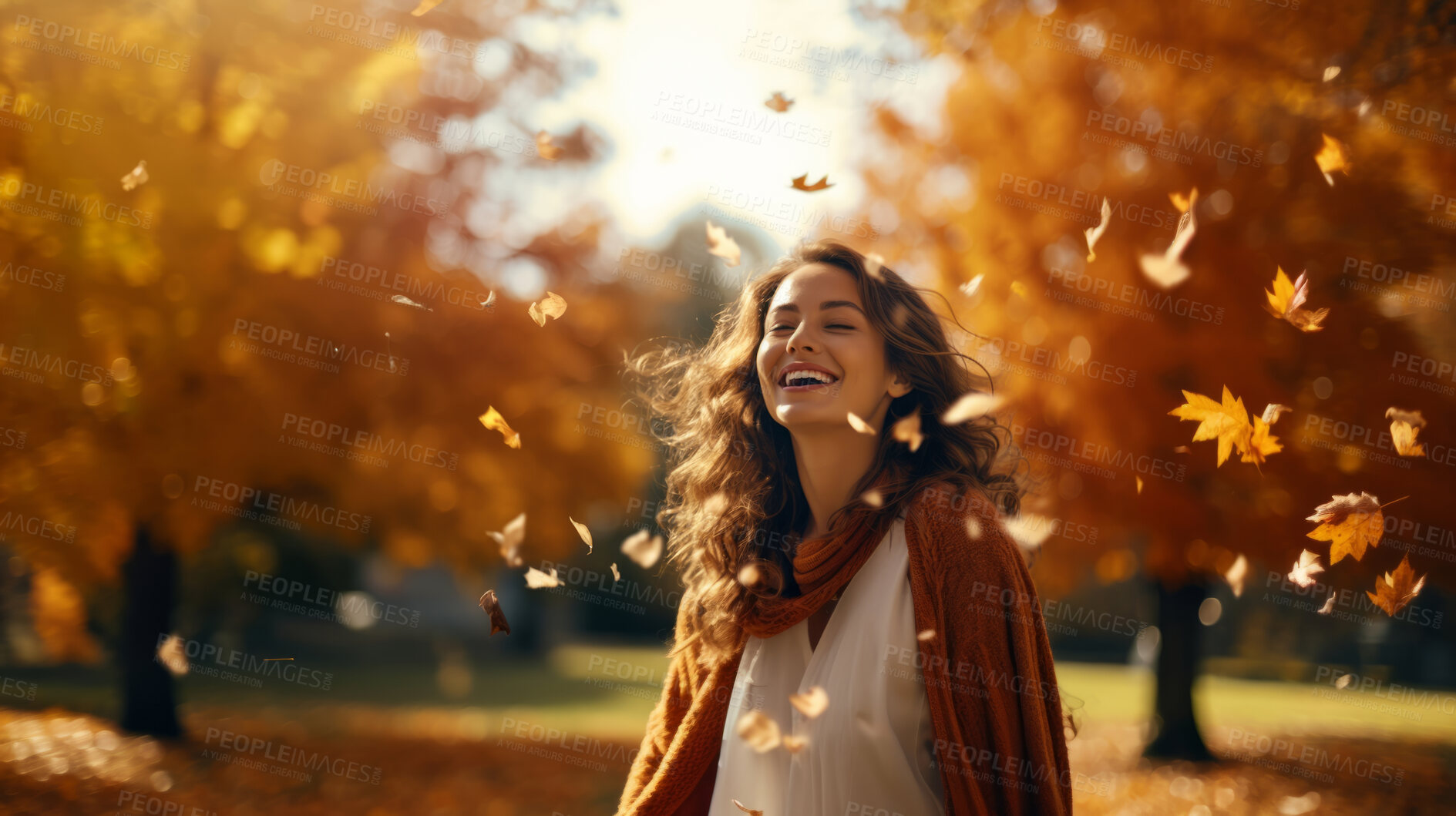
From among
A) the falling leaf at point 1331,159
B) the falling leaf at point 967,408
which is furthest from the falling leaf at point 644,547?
the falling leaf at point 1331,159

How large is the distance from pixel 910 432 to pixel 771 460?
52 centimetres

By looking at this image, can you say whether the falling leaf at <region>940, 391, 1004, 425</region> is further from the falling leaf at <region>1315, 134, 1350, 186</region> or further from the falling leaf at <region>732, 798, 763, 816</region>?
the falling leaf at <region>1315, 134, 1350, 186</region>

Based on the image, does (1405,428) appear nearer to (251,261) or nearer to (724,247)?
(724,247)

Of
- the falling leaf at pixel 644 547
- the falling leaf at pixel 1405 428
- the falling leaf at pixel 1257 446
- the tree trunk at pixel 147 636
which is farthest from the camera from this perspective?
the tree trunk at pixel 147 636

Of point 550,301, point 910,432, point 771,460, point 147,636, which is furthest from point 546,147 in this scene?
point 147,636

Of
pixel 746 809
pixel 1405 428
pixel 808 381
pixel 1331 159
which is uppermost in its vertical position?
pixel 1331 159

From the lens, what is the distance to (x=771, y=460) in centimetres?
287

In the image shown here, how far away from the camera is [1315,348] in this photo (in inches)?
259

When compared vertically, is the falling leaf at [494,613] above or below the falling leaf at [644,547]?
below

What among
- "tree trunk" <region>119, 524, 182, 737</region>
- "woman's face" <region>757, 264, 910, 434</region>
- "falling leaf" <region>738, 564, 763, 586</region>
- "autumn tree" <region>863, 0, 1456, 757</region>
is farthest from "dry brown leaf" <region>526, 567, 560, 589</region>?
"tree trunk" <region>119, 524, 182, 737</region>

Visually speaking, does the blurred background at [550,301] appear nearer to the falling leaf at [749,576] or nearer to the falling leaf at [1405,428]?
the falling leaf at [1405,428]

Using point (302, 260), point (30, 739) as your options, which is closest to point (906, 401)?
point (302, 260)

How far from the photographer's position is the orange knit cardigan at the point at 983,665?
6.47ft

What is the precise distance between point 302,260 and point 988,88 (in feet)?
19.7
